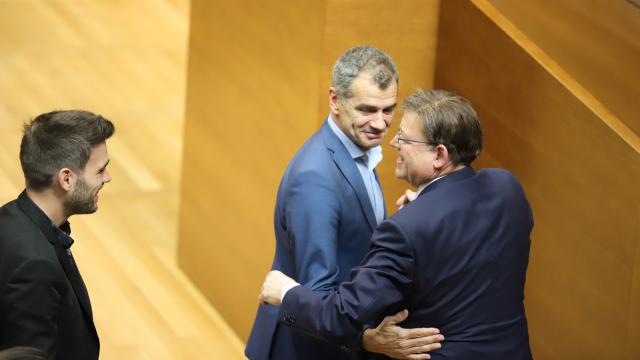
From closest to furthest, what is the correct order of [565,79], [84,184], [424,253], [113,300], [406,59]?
[424,253] → [84,184] → [565,79] → [406,59] → [113,300]

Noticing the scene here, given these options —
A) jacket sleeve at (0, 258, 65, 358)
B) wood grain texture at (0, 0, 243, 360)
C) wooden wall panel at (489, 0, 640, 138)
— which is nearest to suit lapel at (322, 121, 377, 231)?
jacket sleeve at (0, 258, 65, 358)

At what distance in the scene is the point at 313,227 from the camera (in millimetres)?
3109

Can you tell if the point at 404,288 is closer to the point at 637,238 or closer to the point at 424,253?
the point at 424,253

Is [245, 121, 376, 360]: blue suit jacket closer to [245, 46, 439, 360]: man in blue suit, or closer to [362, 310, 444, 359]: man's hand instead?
[245, 46, 439, 360]: man in blue suit

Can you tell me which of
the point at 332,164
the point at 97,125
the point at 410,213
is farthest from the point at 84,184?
the point at 410,213

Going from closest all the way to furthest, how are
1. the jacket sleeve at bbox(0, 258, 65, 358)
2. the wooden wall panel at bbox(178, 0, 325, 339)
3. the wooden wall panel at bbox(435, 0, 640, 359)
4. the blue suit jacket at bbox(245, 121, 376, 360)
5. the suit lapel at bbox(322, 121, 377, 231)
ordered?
the jacket sleeve at bbox(0, 258, 65, 358)
the blue suit jacket at bbox(245, 121, 376, 360)
the suit lapel at bbox(322, 121, 377, 231)
the wooden wall panel at bbox(435, 0, 640, 359)
the wooden wall panel at bbox(178, 0, 325, 339)

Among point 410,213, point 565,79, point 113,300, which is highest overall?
point 565,79

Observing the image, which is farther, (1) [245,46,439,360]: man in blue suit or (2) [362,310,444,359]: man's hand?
(1) [245,46,439,360]: man in blue suit

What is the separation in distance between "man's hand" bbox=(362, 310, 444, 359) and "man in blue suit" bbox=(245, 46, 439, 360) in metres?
0.13

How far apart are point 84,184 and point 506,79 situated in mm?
1905

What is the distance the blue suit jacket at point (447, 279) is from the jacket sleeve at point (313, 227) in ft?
0.44

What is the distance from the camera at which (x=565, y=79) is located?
13.5 feet

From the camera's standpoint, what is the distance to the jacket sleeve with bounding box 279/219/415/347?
2.78 metres

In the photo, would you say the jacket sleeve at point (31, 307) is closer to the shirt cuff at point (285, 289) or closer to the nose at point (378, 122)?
the shirt cuff at point (285, 289)
